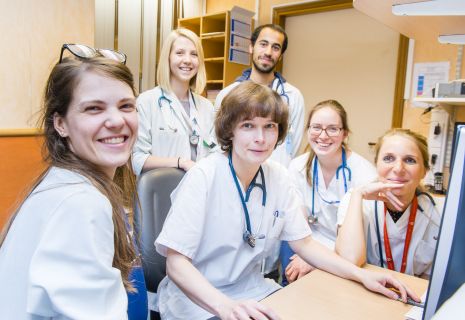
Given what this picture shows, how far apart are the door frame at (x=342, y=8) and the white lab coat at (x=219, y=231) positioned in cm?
220

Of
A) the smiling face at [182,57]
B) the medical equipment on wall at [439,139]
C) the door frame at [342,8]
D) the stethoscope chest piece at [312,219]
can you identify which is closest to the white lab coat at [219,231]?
the stethoscope chest piece at [312,219]

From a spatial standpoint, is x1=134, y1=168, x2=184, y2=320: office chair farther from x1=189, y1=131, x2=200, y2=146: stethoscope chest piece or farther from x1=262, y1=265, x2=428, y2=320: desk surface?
x1=189, y1=131, x2=200, y2=146: stethoscope chest piece

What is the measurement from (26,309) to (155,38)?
3667 mm

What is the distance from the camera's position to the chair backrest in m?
1.25

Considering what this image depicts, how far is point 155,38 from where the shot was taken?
13.1ft

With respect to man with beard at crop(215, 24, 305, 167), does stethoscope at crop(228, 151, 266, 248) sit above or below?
below

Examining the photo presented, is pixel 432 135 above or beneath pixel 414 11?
beneath

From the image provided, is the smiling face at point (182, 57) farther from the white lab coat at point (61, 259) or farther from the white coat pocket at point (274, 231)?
the white lab coat at point (61, 259)

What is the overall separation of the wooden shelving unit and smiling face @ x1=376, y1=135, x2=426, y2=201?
8.31ft

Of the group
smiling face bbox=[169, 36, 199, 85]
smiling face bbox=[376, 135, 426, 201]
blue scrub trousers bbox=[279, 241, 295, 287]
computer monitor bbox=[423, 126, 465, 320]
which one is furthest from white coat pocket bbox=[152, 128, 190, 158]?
computer monitor bbox=[423, 126, 465, 320]

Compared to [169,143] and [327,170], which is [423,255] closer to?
[327,170]

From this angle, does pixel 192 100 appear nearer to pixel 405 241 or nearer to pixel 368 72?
pixel 405 241

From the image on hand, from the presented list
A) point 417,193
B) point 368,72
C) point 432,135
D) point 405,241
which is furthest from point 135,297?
point 368,72

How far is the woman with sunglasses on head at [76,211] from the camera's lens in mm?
642
